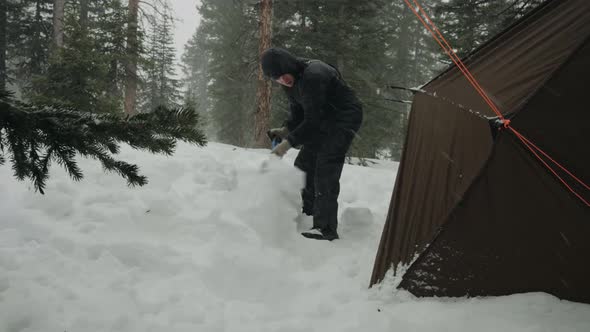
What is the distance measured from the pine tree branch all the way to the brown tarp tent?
1599 mm

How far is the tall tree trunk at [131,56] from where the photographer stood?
10570 millimetres

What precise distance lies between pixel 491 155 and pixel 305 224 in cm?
218

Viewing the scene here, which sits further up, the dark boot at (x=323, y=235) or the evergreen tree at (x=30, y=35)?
the evergreen tree at (x=30, y=35)

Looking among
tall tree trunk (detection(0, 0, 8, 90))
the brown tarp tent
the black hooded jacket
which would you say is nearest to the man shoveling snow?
the black hooded jacket

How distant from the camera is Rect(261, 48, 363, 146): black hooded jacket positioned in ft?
10.4

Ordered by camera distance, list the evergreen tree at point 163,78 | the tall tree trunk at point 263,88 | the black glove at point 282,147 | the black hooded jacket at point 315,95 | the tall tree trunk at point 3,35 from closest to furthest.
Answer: the black hooded jacket at point 315,95 < the black glove at point 282,147 < the tall tree trunk at point 263,88 < the tall tree trunk at point 3,35 < the evergreen tree at point 163,78

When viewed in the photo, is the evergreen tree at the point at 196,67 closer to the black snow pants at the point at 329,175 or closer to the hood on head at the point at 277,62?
the hood on head at the point at 277,62

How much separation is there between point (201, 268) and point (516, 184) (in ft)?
7.19

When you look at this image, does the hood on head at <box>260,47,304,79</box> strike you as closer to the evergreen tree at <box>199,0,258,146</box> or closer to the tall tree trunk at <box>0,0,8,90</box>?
the evergreen tree at <box>199,0,258,146</box>

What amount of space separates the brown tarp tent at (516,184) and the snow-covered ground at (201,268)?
0.49 ft

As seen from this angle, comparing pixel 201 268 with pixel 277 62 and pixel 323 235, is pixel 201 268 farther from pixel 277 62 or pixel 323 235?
pixel 277 62

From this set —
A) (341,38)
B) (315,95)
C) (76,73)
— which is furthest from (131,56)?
(315,95)

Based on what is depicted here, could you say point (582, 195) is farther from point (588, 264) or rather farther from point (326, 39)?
point (326, 39)

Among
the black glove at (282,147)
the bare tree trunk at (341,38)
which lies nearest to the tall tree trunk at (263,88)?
the bare tree trunk at (341,38)
